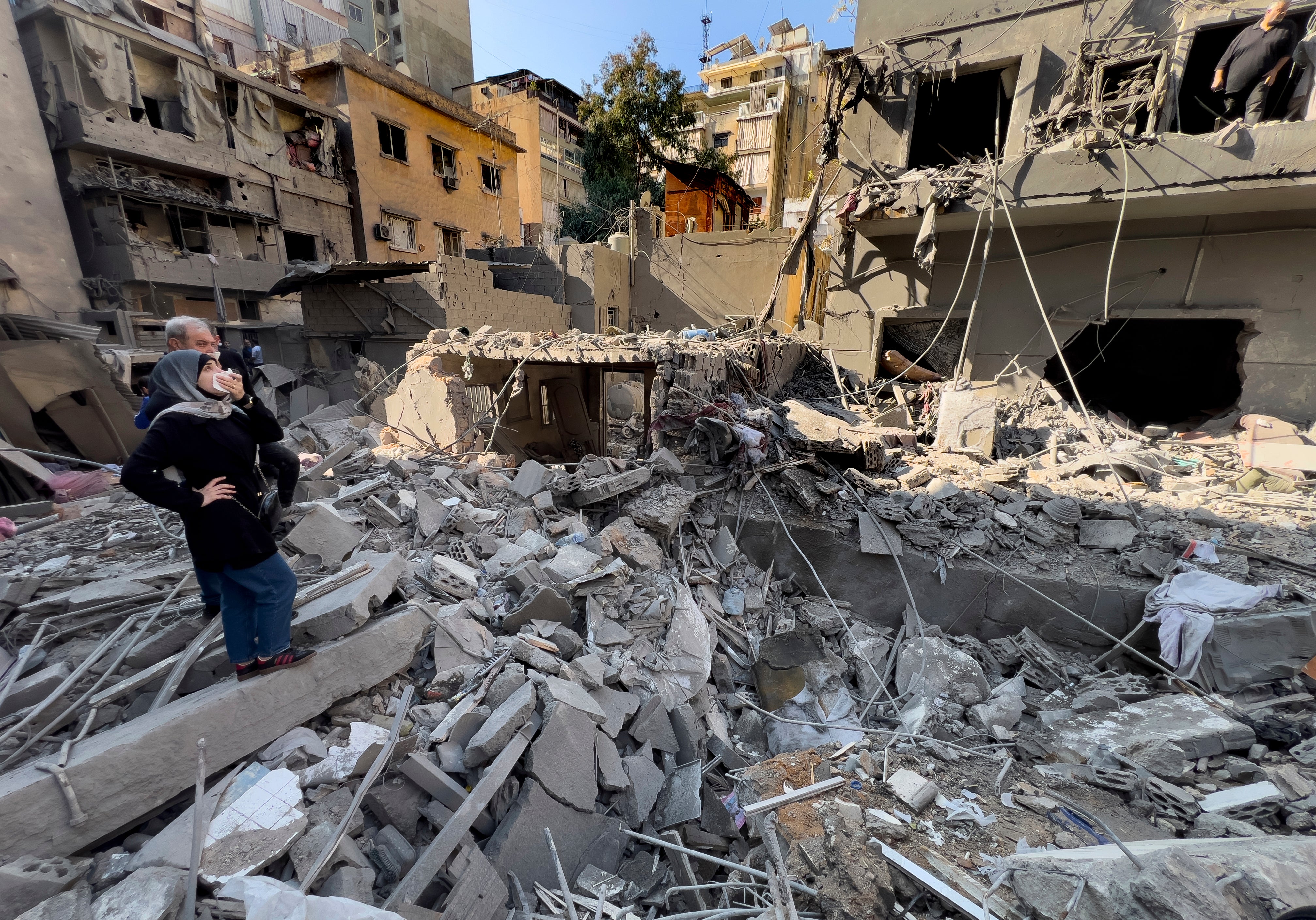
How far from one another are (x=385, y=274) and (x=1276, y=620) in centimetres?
1519

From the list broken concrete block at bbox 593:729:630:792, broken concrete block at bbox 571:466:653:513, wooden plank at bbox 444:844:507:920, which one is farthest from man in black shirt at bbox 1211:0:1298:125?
wooden plank at bbox 444:844:507:920

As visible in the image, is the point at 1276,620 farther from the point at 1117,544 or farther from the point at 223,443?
the point at 223,443

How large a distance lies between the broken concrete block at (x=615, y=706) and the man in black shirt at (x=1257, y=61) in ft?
36.7

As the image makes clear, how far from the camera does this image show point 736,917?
2715 millimetres

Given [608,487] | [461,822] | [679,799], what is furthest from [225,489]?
[608,487]

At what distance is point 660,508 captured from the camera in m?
5.79

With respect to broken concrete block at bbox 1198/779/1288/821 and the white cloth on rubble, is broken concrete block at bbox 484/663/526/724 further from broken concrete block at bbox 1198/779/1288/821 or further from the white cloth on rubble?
the white cloth on rubble

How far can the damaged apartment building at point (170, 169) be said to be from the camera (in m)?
12.1

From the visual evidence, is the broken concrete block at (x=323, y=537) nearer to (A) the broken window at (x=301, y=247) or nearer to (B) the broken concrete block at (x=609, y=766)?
(B) the broken concrete block at (x=609, y=766)

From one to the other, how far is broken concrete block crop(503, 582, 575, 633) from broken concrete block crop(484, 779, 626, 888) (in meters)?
1.24

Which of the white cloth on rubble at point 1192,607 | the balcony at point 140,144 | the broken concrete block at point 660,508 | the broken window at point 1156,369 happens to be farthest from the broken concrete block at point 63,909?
the balcony at point 140,144

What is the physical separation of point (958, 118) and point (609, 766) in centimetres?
1284

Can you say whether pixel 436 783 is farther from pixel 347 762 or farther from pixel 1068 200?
pixel 1068 200

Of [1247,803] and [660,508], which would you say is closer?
[1247,803]
